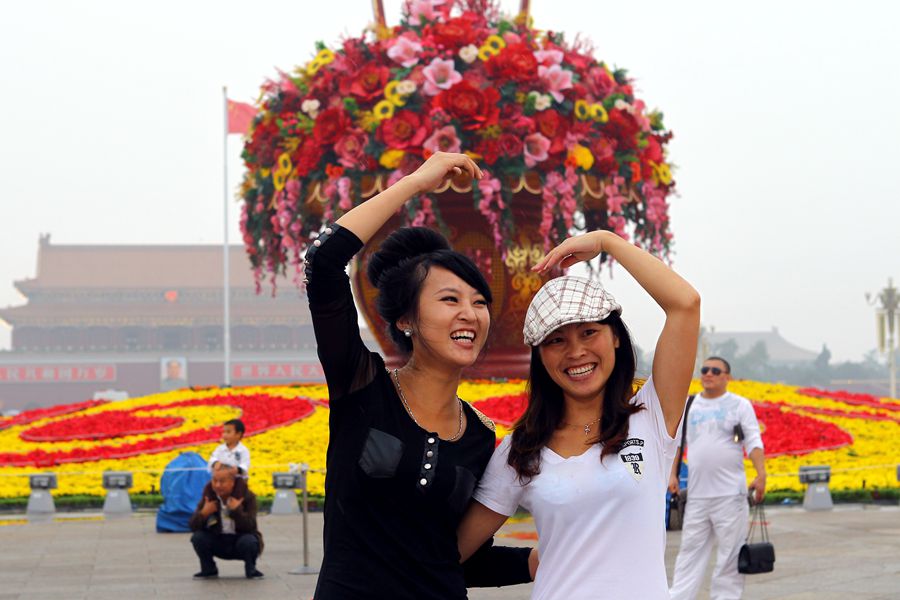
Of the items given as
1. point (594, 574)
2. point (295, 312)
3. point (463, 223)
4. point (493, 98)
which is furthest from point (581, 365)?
point (295, 312)

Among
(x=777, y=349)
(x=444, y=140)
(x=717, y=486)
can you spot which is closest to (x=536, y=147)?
(x=444, y=140)

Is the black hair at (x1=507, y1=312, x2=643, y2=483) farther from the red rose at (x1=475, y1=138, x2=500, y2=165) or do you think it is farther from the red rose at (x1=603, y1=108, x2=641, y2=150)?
the red rose at (x1=603, y1=108, x2=641, y2=150)

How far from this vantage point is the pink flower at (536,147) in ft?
54.4

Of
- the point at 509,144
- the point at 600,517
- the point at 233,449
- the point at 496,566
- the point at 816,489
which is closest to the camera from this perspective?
the point at 600,517

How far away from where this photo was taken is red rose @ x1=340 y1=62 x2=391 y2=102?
1673cm

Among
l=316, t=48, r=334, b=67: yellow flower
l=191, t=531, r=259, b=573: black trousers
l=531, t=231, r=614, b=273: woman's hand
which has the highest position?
l=316, t=48, r=334, b=67: yellow flower

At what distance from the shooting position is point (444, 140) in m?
16.2

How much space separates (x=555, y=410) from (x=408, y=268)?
508 millimetres

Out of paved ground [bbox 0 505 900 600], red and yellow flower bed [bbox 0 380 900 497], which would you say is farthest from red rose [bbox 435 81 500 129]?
paved ground [bbox 0 505 900 600]

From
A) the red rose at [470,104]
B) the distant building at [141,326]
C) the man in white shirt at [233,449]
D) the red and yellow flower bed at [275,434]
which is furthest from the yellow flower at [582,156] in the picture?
the distant building at [141,326]

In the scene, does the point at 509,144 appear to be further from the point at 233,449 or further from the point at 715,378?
the point at 715,378

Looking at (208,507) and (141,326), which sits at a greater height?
(141,326)

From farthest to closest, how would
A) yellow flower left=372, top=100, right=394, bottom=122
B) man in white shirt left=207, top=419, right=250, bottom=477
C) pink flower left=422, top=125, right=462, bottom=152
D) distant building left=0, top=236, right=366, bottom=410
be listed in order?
distant building left=0, top=236, right=366, bottom=410, yellow flower left=372, top=100, right=394, bottom=122, pink flower left=422, top=125, right=462, bottom=152, man in white shirt left=207, top=419, right=250, bottom=477

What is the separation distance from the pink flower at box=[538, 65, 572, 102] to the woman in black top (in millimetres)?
13704
